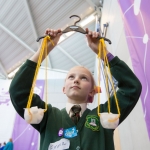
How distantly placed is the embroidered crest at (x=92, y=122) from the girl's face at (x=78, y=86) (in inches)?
3.3

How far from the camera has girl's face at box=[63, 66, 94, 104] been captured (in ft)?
2.06

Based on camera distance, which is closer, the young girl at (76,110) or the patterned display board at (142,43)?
the young girl at (76,110)

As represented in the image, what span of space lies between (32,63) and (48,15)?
3.02 m

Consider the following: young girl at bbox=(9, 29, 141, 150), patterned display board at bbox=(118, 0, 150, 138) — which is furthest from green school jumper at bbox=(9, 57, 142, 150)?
patterned display board at bbox=(118, 0, 150, 138)

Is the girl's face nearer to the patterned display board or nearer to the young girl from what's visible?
the young girl

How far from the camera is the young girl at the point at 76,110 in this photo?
54 centimetres

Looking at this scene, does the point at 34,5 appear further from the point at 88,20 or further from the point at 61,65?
the point at 61,65

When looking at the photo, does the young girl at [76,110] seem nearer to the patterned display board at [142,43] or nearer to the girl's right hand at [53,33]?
the girl's right hand at [53,33]

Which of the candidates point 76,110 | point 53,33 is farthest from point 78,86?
point 53,33

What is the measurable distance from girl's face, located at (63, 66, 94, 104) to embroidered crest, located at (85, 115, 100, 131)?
0.27ft

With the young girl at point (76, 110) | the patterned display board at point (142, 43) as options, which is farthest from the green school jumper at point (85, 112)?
the patterned display board at point (142, 43)

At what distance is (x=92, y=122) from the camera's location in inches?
23.1

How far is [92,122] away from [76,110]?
0.26 ft

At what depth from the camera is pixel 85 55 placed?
4332 mm
